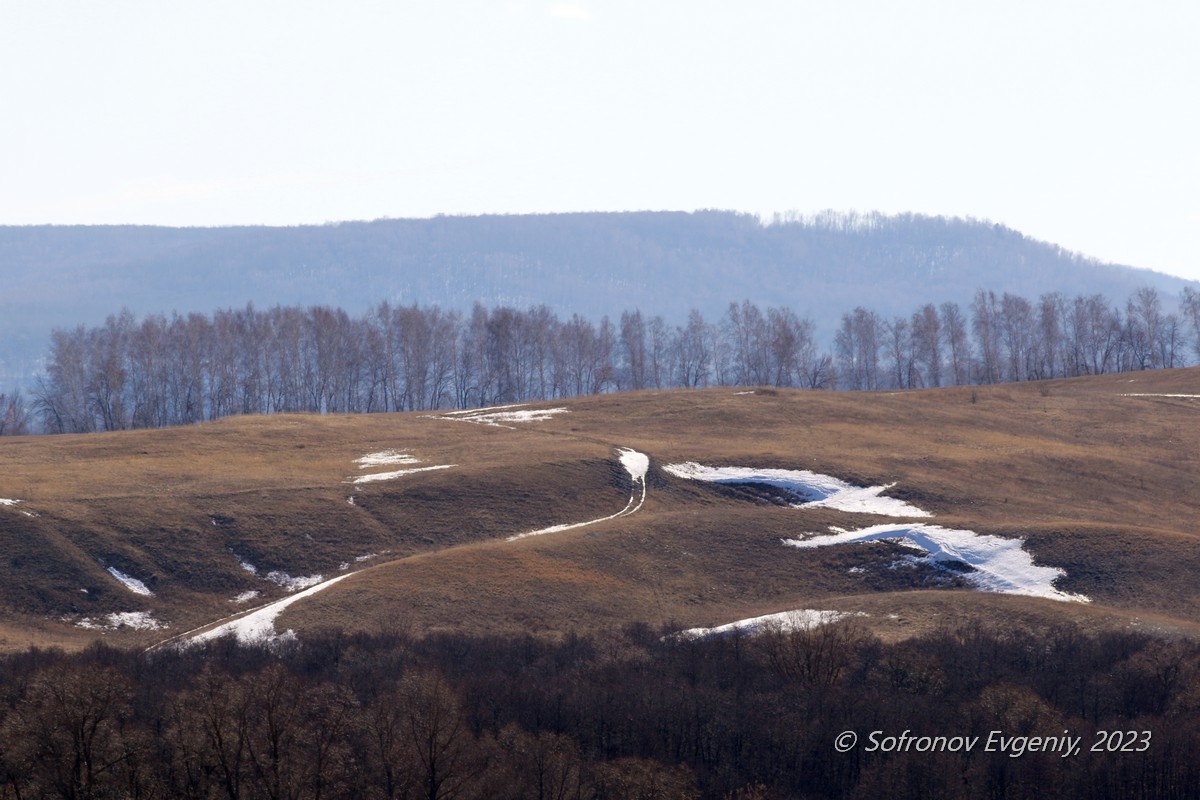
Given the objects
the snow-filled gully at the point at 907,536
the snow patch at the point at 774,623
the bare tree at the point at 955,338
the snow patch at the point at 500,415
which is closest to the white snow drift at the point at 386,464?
the snow patch at the point at 500,415

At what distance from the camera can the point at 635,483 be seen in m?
75.2

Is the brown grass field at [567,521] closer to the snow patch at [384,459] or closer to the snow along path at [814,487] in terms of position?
the snow along path at [814,487]

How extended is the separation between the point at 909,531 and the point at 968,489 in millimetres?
12032

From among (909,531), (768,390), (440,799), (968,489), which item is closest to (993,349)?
(768,390)

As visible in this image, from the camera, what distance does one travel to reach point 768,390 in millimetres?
108625

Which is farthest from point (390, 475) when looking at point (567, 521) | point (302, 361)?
point (302, 361)

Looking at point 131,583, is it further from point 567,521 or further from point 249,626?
point 567,521

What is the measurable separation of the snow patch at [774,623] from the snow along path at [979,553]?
10.4 m

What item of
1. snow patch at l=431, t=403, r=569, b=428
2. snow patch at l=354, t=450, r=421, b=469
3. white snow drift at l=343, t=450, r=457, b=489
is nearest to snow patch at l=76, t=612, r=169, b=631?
white snow drift at l=343, t=450, r=457, b=489

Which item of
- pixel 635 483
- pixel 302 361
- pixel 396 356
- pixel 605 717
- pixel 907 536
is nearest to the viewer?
pixel 605 717

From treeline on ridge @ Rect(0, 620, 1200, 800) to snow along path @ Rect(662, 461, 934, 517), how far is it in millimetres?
21295

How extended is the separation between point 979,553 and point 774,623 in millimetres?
16401

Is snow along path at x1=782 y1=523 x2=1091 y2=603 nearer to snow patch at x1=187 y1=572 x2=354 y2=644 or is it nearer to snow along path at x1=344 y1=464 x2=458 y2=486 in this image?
snow along path at x1=344 y1=464 x2=458 y2=486

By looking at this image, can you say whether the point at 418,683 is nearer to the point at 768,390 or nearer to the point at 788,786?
the point at 788,786
